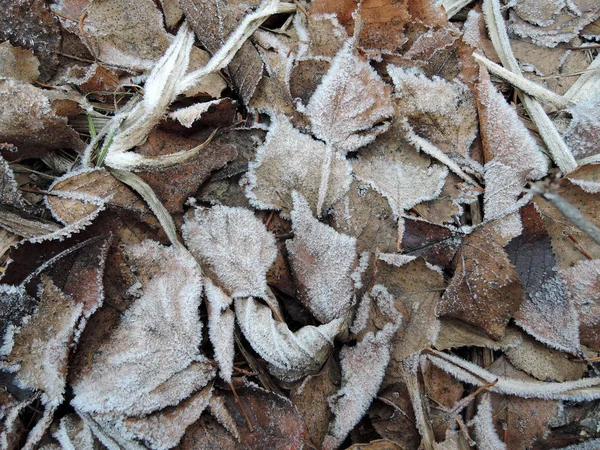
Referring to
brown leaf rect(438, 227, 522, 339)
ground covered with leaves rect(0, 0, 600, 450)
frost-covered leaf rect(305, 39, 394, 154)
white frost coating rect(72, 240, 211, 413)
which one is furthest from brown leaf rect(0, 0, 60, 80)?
brown leaf rect(438, 227, 522, 339)

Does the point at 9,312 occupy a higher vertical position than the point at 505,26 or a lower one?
lower

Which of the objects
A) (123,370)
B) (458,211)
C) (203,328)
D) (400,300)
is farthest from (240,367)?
(458,211)

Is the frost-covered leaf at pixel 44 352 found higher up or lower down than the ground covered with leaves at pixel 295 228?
lower down

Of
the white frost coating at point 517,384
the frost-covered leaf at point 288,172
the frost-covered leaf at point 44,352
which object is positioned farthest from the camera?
the frost-covered leaf at point 288,172

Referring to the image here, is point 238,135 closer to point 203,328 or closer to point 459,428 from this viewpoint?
point 203,328

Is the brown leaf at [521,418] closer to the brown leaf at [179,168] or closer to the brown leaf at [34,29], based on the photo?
the brown leaf at [179,168]

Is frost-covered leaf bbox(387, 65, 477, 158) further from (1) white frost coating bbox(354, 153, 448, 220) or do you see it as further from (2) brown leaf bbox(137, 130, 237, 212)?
(2) brown leaf bbox(137, 130, 237, 212)

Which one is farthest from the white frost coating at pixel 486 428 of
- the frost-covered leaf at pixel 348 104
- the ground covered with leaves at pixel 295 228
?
the frost-covered leaf at pixel 348 104

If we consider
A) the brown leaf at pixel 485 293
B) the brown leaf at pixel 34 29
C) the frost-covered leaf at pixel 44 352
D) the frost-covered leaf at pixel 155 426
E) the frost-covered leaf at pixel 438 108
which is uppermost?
the frost-covered leaf at pixel 438 108
